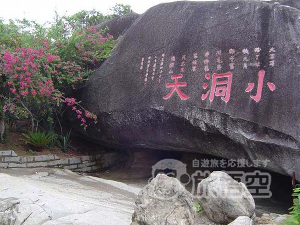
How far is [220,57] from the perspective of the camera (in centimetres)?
545

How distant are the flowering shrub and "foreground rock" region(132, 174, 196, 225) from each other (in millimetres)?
4104

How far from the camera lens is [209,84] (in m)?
5.43

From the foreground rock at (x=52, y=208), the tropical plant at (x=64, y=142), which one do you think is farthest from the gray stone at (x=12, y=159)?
the foreground rock at (x=52, y=208)

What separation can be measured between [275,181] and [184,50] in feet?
10.7

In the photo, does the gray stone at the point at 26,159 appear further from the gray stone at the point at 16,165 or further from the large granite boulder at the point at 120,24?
the large granite boulder at the point at 120,24

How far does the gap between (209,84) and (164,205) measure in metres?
2.98

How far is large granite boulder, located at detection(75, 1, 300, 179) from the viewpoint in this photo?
15.5 feet

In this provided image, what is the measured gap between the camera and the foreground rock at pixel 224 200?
3.55 meters

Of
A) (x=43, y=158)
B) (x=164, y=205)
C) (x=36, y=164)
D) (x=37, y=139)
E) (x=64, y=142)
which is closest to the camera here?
(x=164, y=205)

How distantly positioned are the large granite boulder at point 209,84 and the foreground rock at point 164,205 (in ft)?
7.29

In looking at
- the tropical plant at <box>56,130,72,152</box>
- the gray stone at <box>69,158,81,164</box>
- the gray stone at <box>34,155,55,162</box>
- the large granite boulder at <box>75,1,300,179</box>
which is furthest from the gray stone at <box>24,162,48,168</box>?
the large granite boulder at <box>75,1,300,179</box>

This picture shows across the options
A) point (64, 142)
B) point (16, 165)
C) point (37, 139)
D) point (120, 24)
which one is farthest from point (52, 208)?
point (120, 24)

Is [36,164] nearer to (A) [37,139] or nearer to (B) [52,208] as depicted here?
(A) [37,139]

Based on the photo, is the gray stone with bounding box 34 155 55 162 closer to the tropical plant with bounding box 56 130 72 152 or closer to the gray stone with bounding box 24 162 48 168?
the gray stone with bounding box 24 162 48 168
